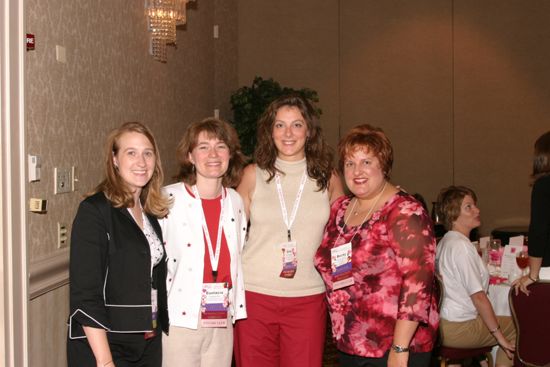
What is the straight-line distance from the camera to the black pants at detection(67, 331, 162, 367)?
2242 millimetres

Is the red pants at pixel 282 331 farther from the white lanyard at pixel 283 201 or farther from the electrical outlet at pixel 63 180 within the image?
the electrical outlet at pixel 63 180

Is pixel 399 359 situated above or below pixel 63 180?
below

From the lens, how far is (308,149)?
299cm

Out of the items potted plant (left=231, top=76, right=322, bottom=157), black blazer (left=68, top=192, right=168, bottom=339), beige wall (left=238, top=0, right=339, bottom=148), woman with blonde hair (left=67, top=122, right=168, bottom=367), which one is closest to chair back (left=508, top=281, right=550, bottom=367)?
woman with blonde hair (left=67, top=122, right=168, bottom=367)

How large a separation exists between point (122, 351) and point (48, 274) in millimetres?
755

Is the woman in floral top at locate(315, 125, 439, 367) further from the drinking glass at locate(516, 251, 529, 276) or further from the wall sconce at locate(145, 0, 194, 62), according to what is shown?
the wall sconce at locate(145, 0, 194, 62)

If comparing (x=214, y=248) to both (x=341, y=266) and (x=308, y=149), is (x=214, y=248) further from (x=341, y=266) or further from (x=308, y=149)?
(x=308, y=149)

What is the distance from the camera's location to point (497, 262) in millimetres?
4613

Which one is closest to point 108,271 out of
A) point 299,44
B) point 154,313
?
point 154,313

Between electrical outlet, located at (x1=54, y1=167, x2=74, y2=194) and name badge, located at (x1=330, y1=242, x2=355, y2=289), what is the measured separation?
133cm

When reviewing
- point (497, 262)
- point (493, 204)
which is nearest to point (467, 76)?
point (493, 204)

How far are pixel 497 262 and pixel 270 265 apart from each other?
95.3 inches

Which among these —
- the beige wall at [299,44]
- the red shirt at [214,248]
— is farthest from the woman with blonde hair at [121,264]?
the beige wall at [299,44]

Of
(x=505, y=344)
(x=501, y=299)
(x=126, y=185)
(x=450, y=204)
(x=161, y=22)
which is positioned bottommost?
(x=505, y=344)
